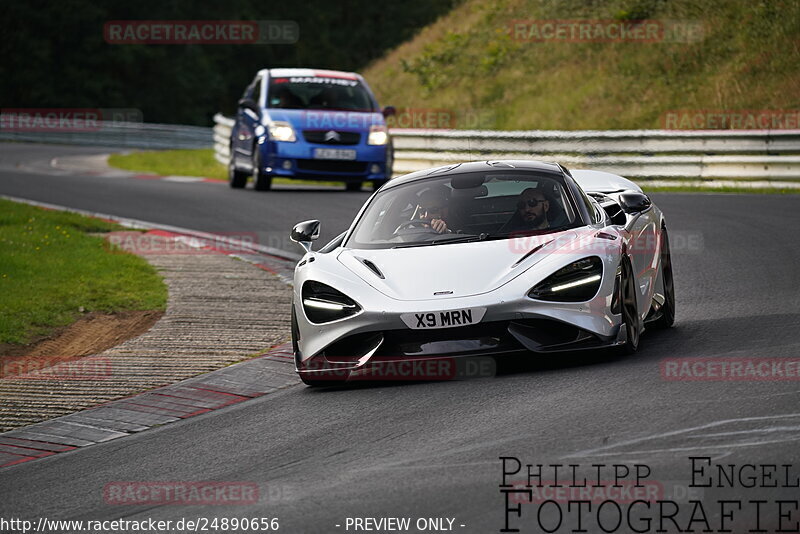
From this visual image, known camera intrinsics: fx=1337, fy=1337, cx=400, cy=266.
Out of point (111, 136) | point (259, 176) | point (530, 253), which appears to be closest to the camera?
point (530, 253)

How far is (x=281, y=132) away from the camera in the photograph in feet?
70.3

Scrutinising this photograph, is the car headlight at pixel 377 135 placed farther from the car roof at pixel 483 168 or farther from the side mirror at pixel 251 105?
the car roof at pixel 483 168

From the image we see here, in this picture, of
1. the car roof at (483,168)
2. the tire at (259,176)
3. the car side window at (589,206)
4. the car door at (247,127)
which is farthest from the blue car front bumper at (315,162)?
the car side window at (589,206)

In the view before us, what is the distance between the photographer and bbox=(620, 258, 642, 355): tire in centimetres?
795

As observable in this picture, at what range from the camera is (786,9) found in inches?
1109

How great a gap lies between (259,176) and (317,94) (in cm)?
177

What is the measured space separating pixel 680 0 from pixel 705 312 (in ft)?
71.8

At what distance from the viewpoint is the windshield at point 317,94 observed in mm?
22234

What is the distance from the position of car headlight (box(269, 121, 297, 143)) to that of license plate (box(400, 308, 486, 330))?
554 inches

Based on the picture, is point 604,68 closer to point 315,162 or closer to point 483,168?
point 315,162

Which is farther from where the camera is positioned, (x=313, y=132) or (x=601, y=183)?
(x=313, y=132)

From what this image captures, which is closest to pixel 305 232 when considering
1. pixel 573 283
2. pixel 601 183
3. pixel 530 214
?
pixel 530 214

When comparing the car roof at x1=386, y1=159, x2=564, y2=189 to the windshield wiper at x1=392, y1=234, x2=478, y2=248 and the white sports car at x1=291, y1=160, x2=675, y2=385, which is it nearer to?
the white sports car at x1=291, y1=160, x2=675, y2=385

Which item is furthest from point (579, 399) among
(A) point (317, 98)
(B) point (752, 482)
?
(A) point (317, 98)
